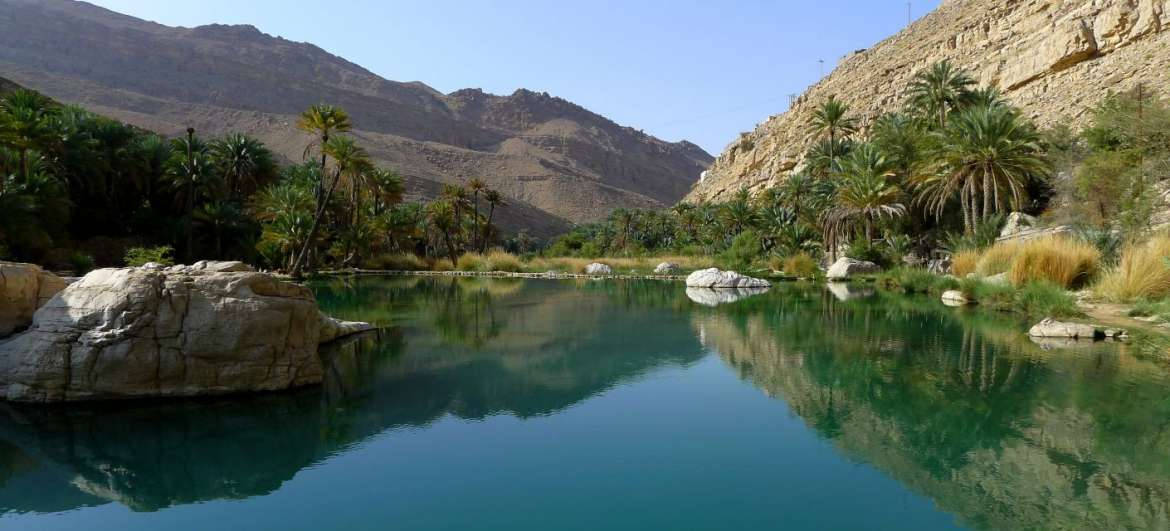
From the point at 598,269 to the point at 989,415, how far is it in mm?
33981

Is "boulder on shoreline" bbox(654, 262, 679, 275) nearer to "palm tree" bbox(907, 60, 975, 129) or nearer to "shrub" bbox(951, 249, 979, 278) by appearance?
"palm tree" bbox(907, 60, 975, 129)

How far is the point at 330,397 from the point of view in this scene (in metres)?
9.03

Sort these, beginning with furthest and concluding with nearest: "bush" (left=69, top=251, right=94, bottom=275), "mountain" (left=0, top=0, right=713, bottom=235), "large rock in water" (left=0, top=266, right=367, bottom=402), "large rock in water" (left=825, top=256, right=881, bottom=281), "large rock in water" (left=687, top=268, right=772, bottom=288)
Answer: "mountain" (left=0, top=0, right=713, bottom=235)
"large rock in water" (left=825, top=256, right=881, bottom=281)
"large rock in water" (left=687, top=268, right=772, bottom=288)
"bush" (left=69, top=251, right=94, bottom=275)
"large rock in water" (left=0, top=266, right=367, bottom=402)

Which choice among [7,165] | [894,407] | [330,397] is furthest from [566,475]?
[7,165]

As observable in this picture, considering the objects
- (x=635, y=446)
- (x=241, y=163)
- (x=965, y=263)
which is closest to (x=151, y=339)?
(x=635, y=446)

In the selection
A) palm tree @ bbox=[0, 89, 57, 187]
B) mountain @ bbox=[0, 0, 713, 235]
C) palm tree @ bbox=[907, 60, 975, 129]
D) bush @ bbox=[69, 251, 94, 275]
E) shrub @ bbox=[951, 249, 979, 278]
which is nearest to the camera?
shrub @ bbox=[951, 249, 979, 278]

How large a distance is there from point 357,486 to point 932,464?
5523mm

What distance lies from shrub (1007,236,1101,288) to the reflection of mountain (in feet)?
32.3

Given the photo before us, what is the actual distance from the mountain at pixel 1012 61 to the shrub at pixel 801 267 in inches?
712

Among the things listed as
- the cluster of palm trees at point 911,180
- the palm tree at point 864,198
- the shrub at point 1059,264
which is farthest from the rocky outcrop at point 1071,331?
the palm tree at point 864,198

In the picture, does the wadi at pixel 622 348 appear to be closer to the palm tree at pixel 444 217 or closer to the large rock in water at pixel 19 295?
the large rock in water at pixel 19 295

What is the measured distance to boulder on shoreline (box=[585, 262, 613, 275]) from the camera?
4153 cm

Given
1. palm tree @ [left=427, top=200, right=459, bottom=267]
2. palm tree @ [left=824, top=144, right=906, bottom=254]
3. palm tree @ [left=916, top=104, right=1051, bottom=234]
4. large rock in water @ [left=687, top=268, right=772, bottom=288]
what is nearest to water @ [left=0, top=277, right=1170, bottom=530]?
large rock in water @ [left=687, top=268, right=772, bottom=288]

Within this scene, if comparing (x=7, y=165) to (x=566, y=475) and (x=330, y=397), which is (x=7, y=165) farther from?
(x=566, y=475)
